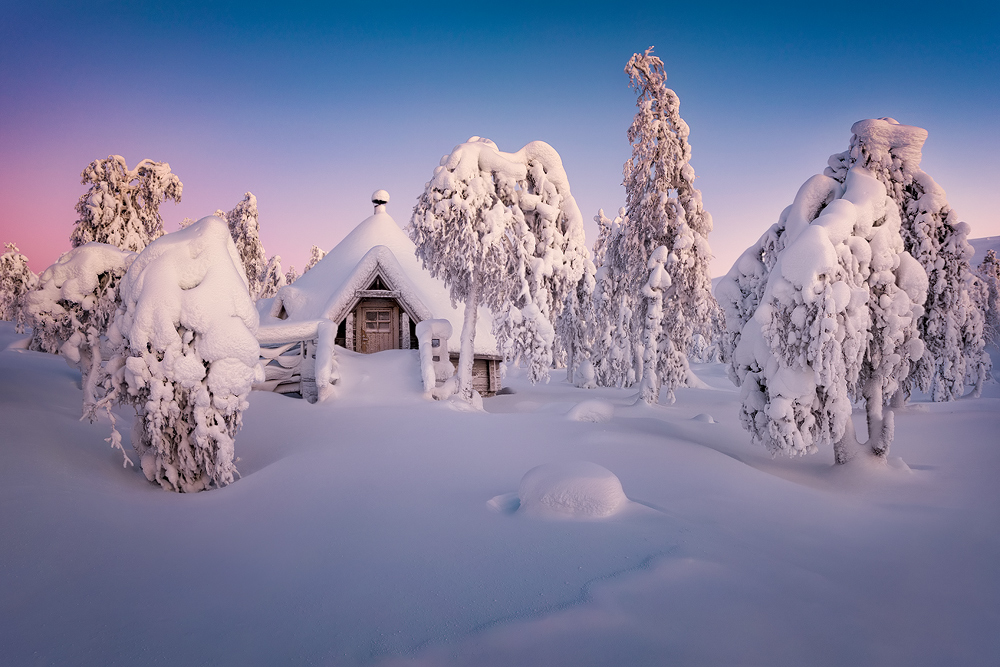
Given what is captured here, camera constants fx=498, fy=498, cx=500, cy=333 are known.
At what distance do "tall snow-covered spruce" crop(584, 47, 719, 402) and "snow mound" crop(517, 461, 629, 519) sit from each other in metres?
11.9

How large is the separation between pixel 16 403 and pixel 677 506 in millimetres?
10089

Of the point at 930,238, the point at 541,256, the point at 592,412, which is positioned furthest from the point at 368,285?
the point at 930,238

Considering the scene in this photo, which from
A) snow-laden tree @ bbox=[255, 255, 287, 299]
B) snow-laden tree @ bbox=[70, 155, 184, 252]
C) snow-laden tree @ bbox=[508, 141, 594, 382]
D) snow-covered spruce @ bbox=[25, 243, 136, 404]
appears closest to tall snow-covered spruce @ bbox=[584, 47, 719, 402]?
snow-laden tree @ bbox=[508, 141, 594, 382]

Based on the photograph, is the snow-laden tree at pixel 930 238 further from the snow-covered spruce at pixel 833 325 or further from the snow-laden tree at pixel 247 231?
the snow-laden tree at pixel 247 231

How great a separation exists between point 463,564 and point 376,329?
14.7 m

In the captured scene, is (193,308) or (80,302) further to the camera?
(80,302)

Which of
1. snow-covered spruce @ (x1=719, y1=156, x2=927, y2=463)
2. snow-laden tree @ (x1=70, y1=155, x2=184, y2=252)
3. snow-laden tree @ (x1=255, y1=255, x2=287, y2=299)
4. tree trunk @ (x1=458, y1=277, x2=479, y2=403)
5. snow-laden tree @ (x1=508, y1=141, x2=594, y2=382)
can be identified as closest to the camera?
snow-covered spruce @ (x1=719, y1=156, x2=927, y2=463)

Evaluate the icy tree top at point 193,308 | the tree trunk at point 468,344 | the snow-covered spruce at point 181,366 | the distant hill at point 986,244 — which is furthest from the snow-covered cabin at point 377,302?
the distant hill at point 986,244

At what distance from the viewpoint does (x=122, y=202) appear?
1877cm

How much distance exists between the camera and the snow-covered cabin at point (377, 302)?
16.8 metres

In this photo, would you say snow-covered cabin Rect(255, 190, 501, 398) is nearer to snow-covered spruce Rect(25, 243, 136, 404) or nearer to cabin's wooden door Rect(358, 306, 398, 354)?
cabin's wooden door Rect(358, 306, 398, 354)

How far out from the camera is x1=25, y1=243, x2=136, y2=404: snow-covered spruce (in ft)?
25.2

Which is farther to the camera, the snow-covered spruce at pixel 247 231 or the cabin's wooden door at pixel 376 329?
the snow-covered spruce at pixel 247 231

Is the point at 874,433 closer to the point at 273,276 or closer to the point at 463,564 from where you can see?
the point at 463,564
